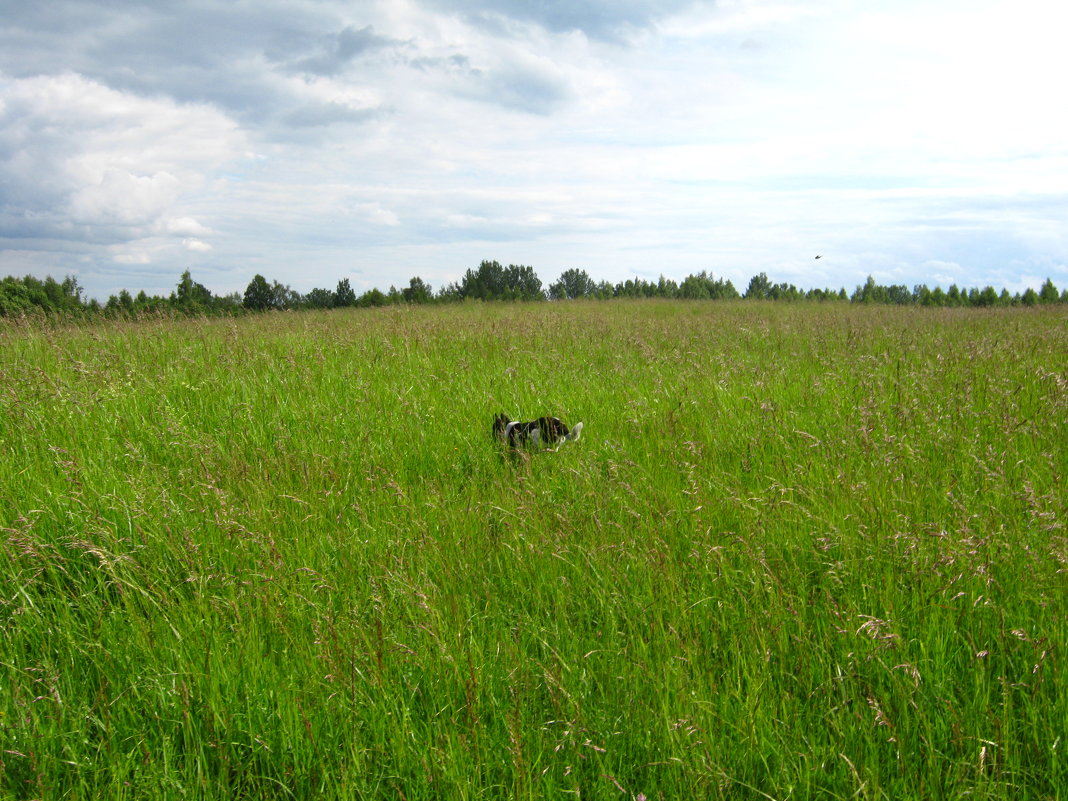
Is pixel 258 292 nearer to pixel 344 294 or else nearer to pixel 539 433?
pixel 344 294

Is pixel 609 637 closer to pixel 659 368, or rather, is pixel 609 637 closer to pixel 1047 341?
pixel 659 368

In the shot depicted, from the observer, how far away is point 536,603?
2324 millimetres

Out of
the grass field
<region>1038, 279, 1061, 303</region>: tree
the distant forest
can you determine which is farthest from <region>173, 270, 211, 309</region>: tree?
<region>1038, 279, 1061, 303</region>: tree

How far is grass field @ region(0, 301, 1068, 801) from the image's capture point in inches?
63.5

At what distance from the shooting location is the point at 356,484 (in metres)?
3.43

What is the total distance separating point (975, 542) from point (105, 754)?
292 cm

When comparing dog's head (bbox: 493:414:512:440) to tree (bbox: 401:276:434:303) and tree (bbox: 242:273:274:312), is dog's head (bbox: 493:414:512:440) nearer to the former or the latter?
tree (bbox: 401:276:434:303)

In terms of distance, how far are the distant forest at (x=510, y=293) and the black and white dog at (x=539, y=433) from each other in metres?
10.9

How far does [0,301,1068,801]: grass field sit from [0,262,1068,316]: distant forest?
429 inches

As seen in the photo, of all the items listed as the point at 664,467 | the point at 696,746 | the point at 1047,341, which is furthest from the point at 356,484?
the point at 1047,341

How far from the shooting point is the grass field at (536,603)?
5.29 feet

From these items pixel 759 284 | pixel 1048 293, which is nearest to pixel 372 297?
pixel 759 284

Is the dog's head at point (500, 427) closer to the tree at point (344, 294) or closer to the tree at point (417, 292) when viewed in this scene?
the tree at point (417, 292)

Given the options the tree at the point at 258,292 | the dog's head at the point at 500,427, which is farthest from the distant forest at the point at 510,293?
the dog's head at the point at 500,427
